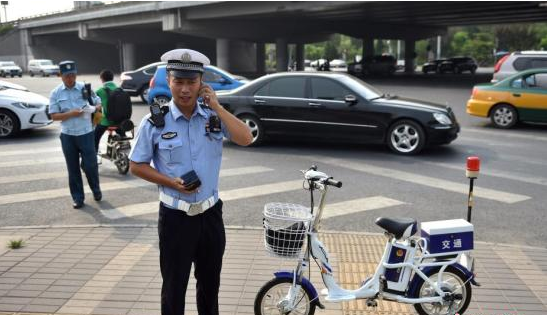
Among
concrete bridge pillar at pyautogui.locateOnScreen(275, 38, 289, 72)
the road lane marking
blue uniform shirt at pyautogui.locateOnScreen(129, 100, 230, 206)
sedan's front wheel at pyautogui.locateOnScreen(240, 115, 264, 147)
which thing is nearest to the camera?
blue uniform shirt at pyautogui.locateOnScreen(129, 100, 230, 206)

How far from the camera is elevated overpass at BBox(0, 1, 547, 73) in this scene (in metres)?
34.8

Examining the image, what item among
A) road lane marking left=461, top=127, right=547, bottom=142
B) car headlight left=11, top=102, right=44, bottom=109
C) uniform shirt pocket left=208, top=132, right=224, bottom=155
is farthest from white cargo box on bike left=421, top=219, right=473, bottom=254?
car headlight left=11, top=102, right=44, bottom=109

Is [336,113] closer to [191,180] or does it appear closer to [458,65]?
[191,180]

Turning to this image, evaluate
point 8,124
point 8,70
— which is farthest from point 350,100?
point 8,70

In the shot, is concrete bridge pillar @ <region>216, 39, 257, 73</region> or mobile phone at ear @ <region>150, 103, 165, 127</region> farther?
concrete bridge pillar @ <region>216, 39, 257, 73</region>

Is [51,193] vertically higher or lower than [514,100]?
lower

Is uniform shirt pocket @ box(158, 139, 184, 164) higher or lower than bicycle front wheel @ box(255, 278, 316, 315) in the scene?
higher

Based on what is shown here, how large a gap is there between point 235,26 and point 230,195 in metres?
36.4

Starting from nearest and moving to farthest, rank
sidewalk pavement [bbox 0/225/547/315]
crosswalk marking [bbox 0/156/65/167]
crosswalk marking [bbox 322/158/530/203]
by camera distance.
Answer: sidewalk pavement [bbox 0/225/547/315]
crosswalk marking [bbox 322/158/530/203]
crosswalk marking [bbox 0/156/65/167]

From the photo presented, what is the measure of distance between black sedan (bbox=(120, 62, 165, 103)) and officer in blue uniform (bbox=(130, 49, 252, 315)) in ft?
53.7

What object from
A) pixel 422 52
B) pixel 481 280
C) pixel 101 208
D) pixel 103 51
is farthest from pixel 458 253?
pixel 422 52

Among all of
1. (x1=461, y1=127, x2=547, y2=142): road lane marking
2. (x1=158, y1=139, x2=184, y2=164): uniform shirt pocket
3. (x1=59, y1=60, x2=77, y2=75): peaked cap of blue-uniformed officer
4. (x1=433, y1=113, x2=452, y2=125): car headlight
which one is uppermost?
(x1=59, y1=60, x2=77, y2=75): peaked cap of blue-uniformed officer

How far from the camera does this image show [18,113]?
40.8ft

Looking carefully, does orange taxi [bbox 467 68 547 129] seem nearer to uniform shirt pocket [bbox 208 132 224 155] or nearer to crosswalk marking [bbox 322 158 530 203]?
crosswalk marking [bbox 322 158 530 203]
